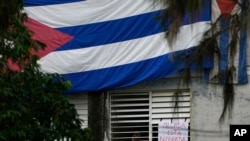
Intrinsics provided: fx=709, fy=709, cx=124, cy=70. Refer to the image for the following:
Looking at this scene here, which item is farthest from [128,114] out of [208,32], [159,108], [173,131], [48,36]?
[208,32]

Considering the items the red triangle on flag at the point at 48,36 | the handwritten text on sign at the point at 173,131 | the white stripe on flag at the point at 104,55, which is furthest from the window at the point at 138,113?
the red triangle on flag at the point at 48,36

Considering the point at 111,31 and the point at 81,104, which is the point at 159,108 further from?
the point at 111,31

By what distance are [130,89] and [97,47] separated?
1.17 meters

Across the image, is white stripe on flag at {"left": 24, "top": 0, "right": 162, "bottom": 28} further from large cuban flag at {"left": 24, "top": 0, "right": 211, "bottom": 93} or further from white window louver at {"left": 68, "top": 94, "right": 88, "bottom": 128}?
white window louver at {"left": 68, "top": 94, "right": 88, "bottom": 128}

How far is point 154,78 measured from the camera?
1474 cm

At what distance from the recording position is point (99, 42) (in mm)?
15109

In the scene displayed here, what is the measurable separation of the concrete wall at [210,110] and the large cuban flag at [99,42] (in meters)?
0.76

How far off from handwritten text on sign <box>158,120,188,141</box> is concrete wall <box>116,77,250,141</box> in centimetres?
17

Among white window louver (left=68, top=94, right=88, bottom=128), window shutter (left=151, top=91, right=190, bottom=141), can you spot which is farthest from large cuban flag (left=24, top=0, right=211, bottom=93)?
window shutter (left=151, top=91, right=190, bottom=141)

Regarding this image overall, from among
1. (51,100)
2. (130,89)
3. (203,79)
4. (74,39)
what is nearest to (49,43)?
(74,39)

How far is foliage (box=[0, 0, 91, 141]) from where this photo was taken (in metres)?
9.83

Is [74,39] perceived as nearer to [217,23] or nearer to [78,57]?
[78,57]

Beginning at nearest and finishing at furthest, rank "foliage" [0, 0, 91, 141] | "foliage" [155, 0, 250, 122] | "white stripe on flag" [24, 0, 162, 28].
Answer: "foliage" [155, 0, 250, 122]
"foliage" [0, 0, 91, 141]
"white stripe on flag" [24, 0, 162, 28]

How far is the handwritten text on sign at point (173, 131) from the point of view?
14930mm
